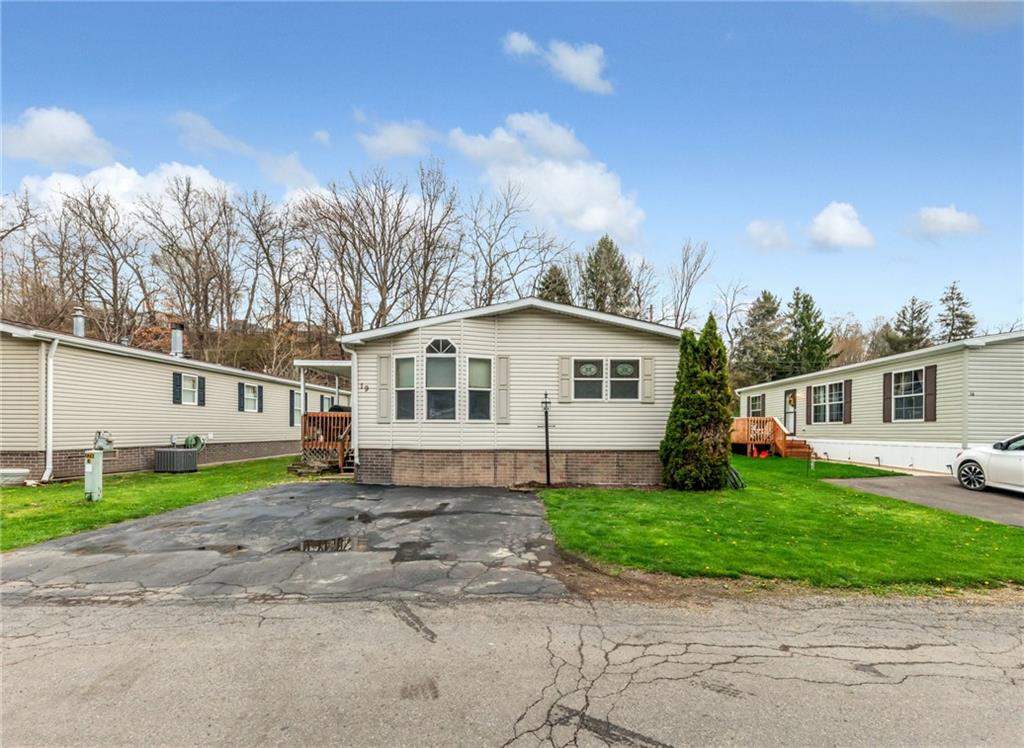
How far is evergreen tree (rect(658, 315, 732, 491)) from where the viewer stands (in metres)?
10.6

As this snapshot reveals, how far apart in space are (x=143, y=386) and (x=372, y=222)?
1645 cm

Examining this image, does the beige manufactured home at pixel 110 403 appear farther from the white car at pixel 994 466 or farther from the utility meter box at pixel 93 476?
the white car at pixel 994 466

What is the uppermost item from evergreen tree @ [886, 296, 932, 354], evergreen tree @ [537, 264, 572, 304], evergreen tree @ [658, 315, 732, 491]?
evergreen tree @ [537, 264, 572, 304]

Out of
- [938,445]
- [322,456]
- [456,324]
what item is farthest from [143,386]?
[938,445]

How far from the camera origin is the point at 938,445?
13.8 meters

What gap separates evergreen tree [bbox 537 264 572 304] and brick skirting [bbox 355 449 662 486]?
61.9 ft

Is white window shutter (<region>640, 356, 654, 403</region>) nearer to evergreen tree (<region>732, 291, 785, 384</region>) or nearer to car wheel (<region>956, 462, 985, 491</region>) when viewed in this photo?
car wheel (<region>956, 462, 985, 491</region>)

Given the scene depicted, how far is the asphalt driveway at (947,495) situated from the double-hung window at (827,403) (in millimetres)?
5630

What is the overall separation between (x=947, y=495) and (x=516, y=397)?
368 inches

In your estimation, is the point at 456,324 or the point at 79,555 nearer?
the point at 79,555

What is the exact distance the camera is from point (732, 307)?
35938 mm

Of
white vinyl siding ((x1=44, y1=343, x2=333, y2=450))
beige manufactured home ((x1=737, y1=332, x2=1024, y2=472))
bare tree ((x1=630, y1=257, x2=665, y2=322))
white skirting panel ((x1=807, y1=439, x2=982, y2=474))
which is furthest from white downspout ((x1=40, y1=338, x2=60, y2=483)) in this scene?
bare tree ((x1=630, y1=257, x2=665, y2=322))

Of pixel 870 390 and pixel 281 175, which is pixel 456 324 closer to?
pixel 870 390

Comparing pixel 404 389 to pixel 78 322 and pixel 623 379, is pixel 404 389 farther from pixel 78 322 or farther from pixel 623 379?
pixel 78 322
